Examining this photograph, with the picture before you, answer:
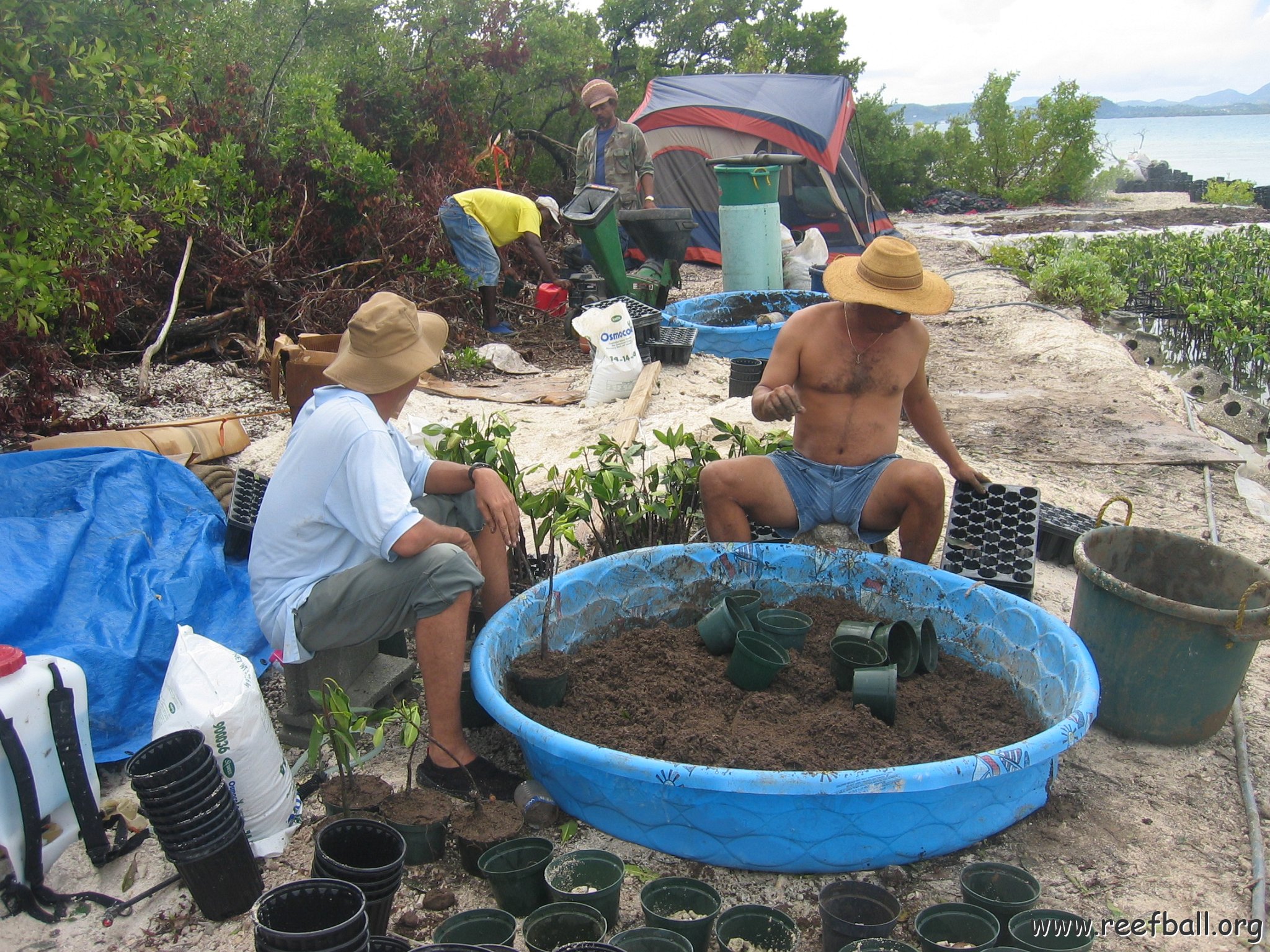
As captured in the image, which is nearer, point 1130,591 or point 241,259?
point 1130,591

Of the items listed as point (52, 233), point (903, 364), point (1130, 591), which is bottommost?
point (1130, 591)

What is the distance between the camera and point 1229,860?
7.56 ft

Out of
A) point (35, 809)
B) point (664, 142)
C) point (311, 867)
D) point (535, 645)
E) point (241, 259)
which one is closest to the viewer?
point (35, 809)

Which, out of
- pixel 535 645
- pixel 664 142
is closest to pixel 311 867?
pixel 535 645

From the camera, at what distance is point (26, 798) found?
2.03 meters

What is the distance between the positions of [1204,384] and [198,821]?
27.6ft

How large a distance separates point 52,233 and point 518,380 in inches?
147

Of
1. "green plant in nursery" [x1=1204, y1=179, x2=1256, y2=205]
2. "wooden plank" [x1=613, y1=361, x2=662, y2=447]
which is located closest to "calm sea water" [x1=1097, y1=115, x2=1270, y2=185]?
"green plant in nursery" [x1=1204, y1=179, x2=1256, y2=205]

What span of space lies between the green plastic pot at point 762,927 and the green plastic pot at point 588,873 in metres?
0.24

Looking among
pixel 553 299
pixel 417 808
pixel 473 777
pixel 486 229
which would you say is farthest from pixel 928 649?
pixel 553 299

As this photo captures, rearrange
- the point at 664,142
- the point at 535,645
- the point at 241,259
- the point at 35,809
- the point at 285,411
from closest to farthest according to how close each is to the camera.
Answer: the point at 35,809 → the point at 535,645 → the point at 285,411 → the point at 241,259 → the point at 664,142

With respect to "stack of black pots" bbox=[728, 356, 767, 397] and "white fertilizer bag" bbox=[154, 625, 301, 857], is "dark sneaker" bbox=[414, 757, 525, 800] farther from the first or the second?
"stack of black pots" bbox=[728, 356, 767, 397]

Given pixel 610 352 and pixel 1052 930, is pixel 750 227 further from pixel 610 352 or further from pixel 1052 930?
pixel 1052 930

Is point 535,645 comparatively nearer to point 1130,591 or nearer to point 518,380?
point 1130,591
